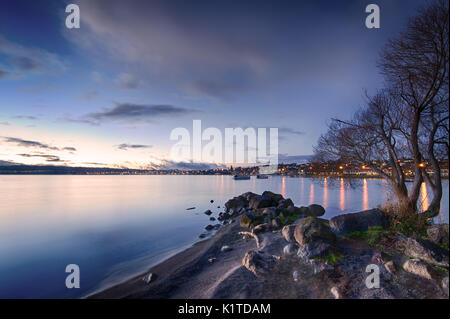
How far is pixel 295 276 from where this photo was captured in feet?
20.6

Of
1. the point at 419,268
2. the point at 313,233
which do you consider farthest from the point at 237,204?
the point at 419,268

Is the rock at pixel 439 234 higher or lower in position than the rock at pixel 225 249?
higher

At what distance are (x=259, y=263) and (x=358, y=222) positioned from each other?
4.29m

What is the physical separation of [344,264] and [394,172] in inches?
267

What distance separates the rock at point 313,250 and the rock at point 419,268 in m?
1.99

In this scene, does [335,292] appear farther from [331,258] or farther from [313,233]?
[313,233]

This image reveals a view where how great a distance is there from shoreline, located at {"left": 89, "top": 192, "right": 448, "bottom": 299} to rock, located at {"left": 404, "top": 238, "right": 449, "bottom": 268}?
19 centimetres

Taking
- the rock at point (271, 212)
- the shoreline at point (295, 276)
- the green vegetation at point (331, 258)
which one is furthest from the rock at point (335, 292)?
the rock at point (271, 212)

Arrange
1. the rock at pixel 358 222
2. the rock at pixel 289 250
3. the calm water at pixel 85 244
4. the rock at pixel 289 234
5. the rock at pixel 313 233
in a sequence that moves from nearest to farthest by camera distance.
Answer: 1. the rock at pixel 313 233
2. the rock at pixel 289 250
3. the rock at pixel 358 222
4. the rock at pixel 289 234
5. the calm water at pixel 85 244

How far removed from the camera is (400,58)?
8375 millimetres

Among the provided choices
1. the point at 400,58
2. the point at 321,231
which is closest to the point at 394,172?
the point at 400,58

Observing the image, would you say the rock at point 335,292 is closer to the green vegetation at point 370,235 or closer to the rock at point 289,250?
the rock at point 289,250

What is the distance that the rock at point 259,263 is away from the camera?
22.6ft
